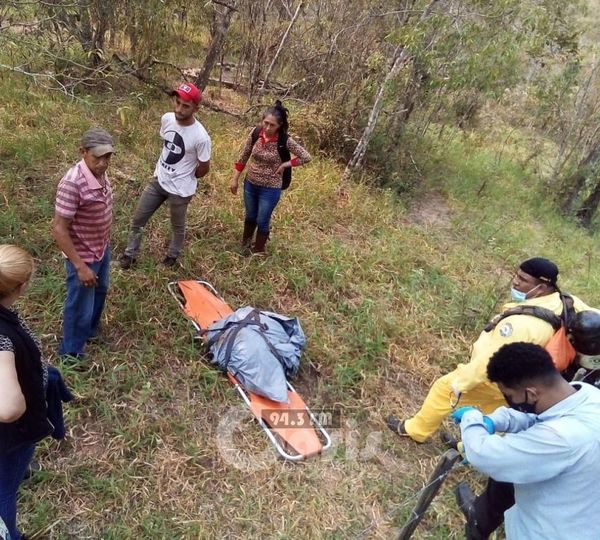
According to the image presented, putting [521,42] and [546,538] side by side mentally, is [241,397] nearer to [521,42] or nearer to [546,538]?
[546,538]

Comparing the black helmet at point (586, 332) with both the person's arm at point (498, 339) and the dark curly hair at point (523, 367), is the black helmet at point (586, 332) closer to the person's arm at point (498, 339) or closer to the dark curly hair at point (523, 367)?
the person's arm at point (498, 339)

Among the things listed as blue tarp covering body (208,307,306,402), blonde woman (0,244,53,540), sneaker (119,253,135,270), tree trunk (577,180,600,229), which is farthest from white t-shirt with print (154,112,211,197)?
tree trunk (577,180,600,229)

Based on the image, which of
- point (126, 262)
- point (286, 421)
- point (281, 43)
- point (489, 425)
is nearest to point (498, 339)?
point (489, 425)

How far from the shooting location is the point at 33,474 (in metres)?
2.09

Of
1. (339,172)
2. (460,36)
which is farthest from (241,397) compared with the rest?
(460,36)

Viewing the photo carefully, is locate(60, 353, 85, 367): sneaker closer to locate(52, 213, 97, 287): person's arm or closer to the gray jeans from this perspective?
locate(52, 213, 97, 287): person's arm

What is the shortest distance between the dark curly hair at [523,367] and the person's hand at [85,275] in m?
1.78

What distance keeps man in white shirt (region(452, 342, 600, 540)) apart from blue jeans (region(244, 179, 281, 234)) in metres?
2.41

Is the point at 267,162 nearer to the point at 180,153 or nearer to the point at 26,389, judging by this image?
the point at 180,153

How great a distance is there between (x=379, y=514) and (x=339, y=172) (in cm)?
431

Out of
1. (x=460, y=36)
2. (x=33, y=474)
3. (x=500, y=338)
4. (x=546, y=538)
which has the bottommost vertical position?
(x=33, y=474)

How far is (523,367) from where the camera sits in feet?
4.97

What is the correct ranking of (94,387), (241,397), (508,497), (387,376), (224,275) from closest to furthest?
(508,497) < (94,387) < (241,397) < (387,376) < (224,275)

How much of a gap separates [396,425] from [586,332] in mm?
1250
